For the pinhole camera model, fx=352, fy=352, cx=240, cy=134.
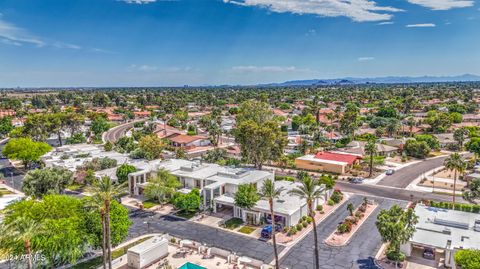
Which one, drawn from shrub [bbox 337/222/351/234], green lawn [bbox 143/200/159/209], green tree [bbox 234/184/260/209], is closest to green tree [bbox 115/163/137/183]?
green lawn [bbox 143/200/159/209]

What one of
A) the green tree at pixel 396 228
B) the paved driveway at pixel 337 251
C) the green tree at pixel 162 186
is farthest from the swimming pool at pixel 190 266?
the green tree at pixel 396 228

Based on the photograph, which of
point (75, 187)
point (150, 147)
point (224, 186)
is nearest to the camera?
point (224, 186)

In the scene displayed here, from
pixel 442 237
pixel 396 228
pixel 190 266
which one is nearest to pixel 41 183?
pixel 190 266

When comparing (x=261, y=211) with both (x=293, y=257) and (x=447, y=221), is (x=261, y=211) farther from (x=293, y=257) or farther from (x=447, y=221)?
(x=447, y=221)

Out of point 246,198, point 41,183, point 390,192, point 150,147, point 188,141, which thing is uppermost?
point 150,147

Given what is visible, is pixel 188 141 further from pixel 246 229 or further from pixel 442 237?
pixel 442 237

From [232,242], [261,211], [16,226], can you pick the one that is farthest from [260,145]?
[16,226]

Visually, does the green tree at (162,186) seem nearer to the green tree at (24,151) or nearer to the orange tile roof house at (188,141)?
the green tree at (24,151)
